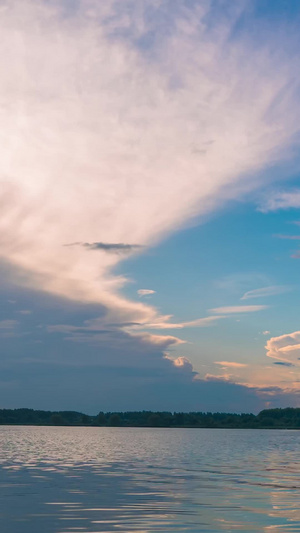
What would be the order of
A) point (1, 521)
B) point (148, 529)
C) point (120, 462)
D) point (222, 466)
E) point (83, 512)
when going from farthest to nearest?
point (120, 462) < point (222, 466) < point (83, 512) < point (1, 521) < point (148, 529)

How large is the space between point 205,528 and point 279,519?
5574 millimetres

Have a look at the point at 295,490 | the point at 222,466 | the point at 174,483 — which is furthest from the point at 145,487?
the point at 222,466

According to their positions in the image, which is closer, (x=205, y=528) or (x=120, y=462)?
(x=205, y=528)

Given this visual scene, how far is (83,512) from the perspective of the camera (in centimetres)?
3481

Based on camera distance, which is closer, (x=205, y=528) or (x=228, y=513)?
(x=205, y=528)

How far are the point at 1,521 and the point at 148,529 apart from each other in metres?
8.08

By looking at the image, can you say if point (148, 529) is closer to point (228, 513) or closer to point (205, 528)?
point (205, 528)

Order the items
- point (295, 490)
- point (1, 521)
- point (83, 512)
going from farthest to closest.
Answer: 1. point (295, 490)
2. point (83, 512)
3. point (1, 521)

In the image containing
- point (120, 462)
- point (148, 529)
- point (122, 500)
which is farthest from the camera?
point (120, 462)

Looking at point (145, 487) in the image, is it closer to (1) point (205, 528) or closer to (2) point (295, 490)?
(2) point (295, 490)

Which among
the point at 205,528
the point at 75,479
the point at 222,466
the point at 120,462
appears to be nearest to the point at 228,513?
the point at 205,528

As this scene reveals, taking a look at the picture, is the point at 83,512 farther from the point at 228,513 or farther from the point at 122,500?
the point at 228,513

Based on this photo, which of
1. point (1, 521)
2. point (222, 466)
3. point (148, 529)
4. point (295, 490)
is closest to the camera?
point (148, 529)

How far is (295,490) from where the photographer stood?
4759 centimetres
